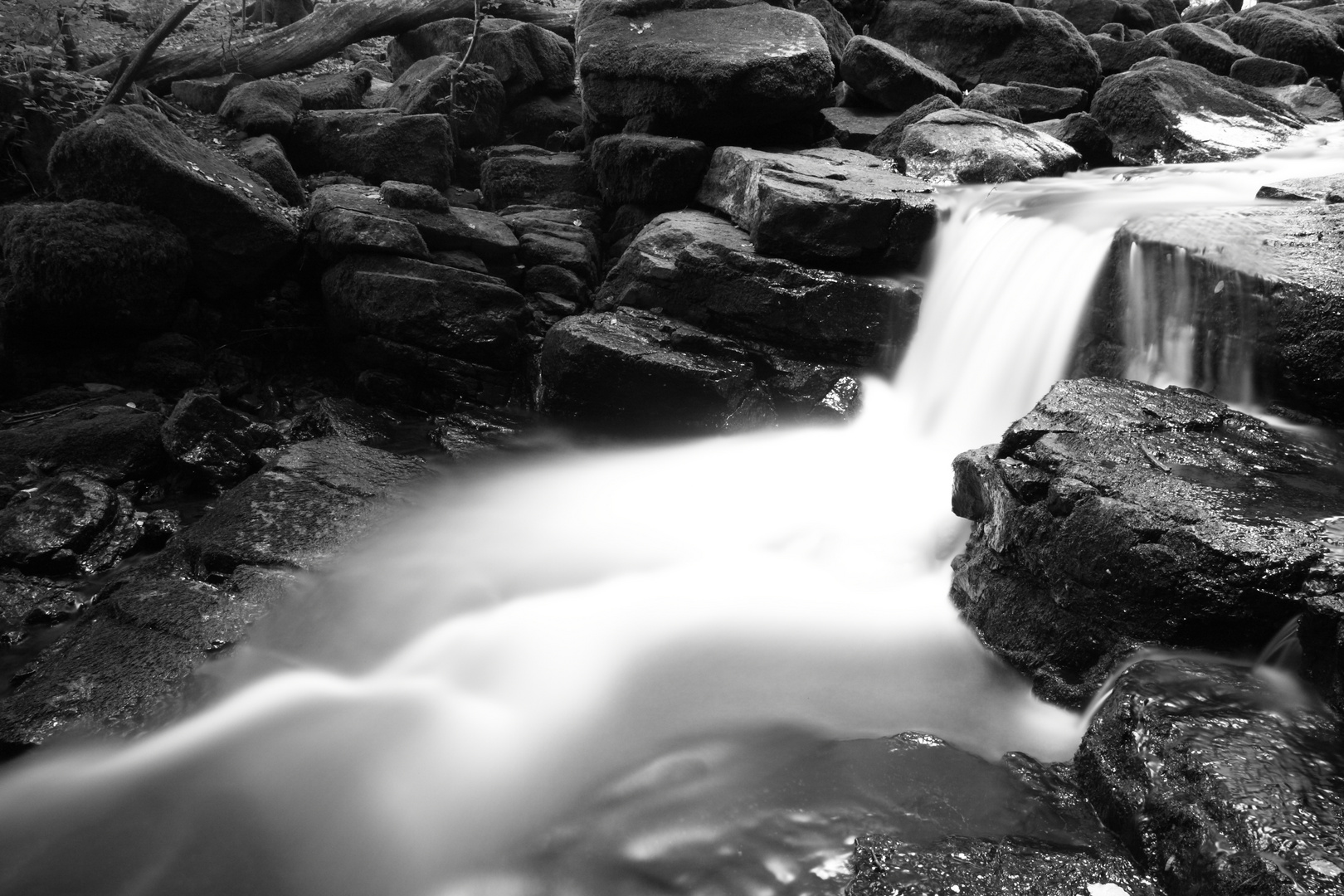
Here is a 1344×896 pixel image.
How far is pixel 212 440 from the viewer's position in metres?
5.87

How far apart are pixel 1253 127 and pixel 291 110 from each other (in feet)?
37.7

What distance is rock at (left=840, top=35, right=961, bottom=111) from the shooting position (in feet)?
33.3

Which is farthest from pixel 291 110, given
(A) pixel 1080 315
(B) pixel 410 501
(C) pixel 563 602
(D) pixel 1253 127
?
(D) pixel 1253 127

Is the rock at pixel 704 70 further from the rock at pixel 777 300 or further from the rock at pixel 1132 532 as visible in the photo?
the rock at pixel 1132 532

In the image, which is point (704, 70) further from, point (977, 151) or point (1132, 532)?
point (1132, 532)

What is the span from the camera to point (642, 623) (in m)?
4.57

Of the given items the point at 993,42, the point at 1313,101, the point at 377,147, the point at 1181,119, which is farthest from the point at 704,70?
the point at 1313,101

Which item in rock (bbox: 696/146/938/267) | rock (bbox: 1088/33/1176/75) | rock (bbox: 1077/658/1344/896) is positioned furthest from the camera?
rock (bbox: 1088/33/1176/75)

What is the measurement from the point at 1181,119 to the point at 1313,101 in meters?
4.12

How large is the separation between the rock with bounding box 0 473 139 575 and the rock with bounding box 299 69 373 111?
7.23 metres

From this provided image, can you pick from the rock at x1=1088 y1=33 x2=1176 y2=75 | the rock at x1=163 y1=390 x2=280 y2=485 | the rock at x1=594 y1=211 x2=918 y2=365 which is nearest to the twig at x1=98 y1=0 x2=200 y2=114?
the rock at x1=163 y1=390 x2=280 y2=485

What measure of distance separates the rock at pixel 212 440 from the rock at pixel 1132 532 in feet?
16.3

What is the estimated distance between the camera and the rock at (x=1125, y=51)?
1291 cm

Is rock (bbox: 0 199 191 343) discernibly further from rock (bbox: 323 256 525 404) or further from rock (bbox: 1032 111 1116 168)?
rock (bbox: 1032 111 1116 168)
